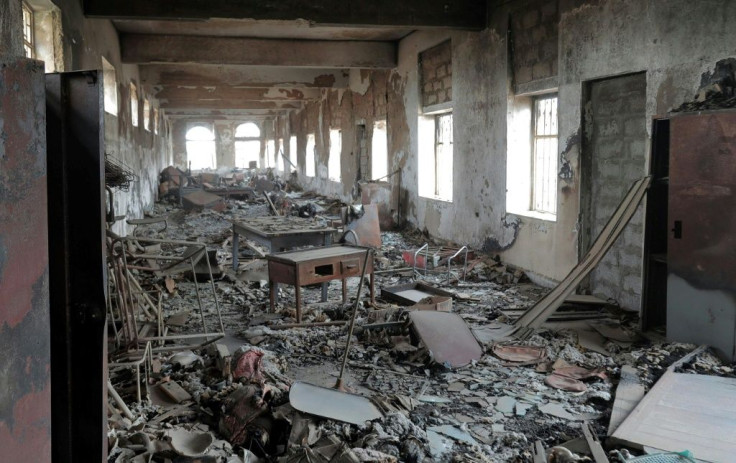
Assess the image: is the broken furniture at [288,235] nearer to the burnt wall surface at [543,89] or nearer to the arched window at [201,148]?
the burnt wall surface at [543,89]

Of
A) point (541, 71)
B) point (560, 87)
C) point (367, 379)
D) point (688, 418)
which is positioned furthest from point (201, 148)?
point (688, 418)

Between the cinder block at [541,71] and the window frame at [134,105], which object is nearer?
the cinder block at [541,71]

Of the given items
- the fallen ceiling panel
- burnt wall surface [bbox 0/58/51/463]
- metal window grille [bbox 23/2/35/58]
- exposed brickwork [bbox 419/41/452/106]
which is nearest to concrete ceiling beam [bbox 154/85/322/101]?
exposed brickwork [bbox 419/41/452/106]

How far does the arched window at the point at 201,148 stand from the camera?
3962 cm

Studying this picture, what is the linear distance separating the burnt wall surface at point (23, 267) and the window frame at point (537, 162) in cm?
739

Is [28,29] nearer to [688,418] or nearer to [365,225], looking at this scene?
[365,225]

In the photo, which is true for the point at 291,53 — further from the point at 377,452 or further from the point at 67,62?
the point at 377,452

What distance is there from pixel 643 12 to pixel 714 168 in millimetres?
2129

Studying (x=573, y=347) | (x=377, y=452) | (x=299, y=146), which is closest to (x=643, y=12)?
(x=573, y=347)

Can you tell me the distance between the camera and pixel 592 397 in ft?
15.0

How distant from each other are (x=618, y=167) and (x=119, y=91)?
9.04 meters

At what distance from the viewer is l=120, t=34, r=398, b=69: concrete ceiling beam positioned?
12.0m

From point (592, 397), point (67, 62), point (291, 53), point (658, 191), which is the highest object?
point (291, 53)

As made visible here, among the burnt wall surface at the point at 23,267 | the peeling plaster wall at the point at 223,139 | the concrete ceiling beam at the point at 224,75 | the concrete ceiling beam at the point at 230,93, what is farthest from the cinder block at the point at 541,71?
the peeling plaster wall at the point at 223,139
